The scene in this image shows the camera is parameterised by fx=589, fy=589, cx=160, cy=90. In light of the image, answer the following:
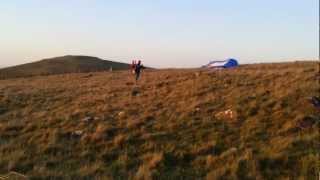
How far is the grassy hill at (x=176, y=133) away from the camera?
46.0 ft

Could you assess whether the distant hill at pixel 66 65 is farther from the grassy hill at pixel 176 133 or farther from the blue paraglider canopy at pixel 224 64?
the grassy hill at pixel 176 133

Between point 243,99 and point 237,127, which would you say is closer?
point 237,127

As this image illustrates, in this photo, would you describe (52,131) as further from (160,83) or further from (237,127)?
(160,83)

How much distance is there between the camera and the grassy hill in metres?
14.0

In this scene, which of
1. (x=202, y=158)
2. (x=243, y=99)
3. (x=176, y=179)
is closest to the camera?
(x=176, y=179)

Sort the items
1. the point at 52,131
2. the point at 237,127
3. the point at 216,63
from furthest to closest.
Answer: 1. the point at 216,63
2. the point at 52,131
3. the point at 237,127

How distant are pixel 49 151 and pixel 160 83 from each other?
15.2m

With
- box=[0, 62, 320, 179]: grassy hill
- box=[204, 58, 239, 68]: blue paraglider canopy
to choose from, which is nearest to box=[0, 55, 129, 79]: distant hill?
box=[204, 58, 239, 68]: blue paraglider canopy

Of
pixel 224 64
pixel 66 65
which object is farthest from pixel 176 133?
pixel 66 65

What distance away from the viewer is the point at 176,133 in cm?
1823

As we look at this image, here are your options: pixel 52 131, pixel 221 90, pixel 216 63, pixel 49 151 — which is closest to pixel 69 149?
pixel 49 151

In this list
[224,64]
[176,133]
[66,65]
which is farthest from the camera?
[66,65]

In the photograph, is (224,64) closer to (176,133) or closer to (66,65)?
(176,133)

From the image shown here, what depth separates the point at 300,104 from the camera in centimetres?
2016
